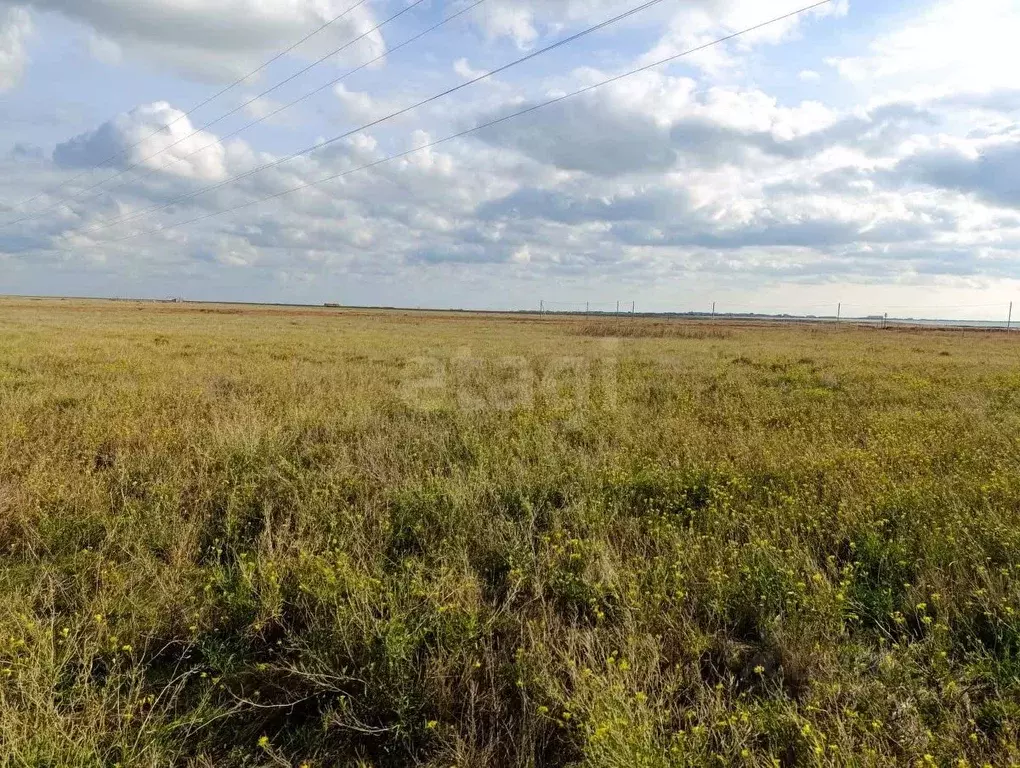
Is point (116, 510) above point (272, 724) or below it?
above

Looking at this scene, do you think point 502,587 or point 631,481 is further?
point 631,481

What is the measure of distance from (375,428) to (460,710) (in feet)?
18.1

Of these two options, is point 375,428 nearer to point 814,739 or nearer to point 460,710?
point 460,710

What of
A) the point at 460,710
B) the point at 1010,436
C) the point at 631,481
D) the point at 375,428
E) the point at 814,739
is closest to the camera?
the point at 814,739

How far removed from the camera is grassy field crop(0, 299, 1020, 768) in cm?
272

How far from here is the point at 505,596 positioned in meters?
3.98

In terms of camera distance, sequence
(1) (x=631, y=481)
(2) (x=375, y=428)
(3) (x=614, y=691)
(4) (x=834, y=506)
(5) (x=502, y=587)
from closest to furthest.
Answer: (3) (x=614, y=691) < (5) (x=502, y=587) < (4) (x=834, y=506) < (1) (x=631, y=481) < (2) (x=375, y=428)

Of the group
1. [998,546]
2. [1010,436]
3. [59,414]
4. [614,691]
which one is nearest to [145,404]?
[59,414]

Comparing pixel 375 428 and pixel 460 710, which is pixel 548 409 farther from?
pixel 460 710

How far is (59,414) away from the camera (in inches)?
338

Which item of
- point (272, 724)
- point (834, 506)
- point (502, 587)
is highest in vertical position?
point (834, 506)

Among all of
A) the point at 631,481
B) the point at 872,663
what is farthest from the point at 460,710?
the point at 631,481

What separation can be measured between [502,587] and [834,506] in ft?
11.1

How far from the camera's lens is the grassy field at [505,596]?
2.72 metres
